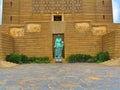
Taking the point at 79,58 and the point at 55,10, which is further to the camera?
the point at 55,10

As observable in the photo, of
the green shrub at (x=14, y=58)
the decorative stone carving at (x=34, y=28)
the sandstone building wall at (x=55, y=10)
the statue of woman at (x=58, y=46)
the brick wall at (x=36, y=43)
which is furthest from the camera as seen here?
the sandstone building wall at (x=55, y=10)

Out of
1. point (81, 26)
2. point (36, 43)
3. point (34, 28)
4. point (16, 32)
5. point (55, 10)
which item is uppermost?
point (55, 10)

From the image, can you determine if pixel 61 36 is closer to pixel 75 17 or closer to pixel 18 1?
pixel 75 17

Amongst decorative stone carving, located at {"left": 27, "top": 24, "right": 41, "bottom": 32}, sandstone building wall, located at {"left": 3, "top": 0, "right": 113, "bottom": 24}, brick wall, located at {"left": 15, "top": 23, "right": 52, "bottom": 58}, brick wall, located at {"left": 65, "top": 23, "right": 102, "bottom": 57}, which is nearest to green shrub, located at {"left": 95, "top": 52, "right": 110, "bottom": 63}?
brick wall, located at {"left": 65, "top": 23, "right": 102, "bottom": 57}

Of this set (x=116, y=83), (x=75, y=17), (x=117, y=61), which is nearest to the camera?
(x=116, y=83)

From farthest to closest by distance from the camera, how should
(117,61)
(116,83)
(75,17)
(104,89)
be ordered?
(75,17), (117,61), (116,83), (104,89)

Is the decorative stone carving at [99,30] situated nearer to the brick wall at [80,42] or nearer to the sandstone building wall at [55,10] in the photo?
the brick wall at [80,42]

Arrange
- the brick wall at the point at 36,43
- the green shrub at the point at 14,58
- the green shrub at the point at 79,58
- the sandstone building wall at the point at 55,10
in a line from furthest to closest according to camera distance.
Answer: the sandstone building wall at the point at 55,10, the brick wall at the point at 36,43, the green shrub at the point at 79,58, the green shrub at the point at 14,58

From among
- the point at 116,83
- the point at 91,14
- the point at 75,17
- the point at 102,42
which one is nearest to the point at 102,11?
the point at 91,14

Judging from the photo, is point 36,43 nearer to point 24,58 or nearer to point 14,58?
point 24,58

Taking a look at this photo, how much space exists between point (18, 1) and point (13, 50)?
769 centimetres

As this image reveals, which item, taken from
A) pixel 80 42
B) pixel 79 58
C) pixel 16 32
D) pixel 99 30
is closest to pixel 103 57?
pixel 79 58

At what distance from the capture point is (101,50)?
20344 millimetres

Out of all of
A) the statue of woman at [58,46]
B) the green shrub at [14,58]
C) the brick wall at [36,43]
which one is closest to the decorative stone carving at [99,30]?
the statue of woman at [58,46]
